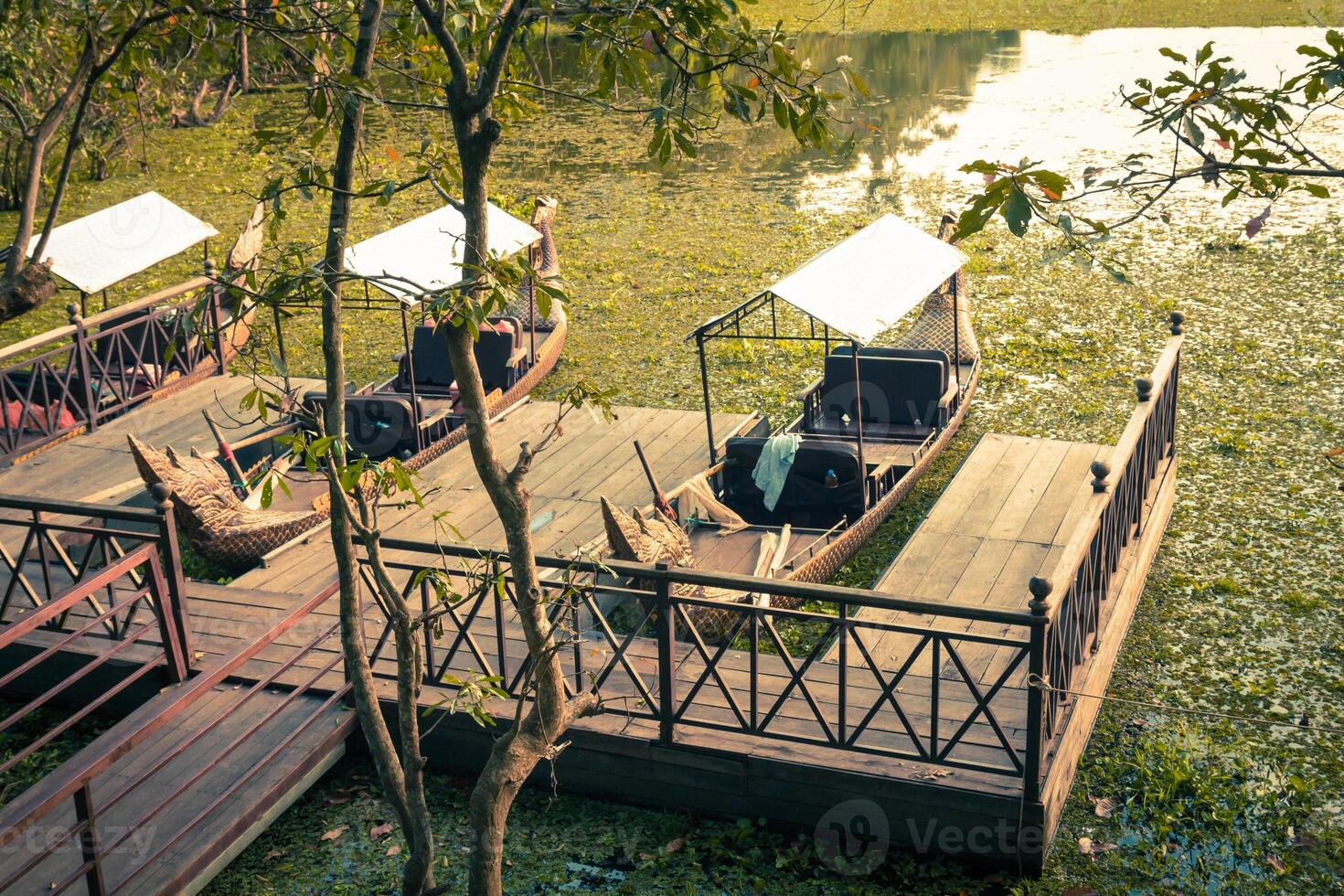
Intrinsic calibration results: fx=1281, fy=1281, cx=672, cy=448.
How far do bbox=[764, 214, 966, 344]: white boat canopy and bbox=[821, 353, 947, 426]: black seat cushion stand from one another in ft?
3.09

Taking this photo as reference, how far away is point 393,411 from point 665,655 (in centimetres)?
506

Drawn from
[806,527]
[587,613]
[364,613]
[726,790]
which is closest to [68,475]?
[364,613]

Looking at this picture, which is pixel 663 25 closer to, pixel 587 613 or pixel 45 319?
pixel 587 613

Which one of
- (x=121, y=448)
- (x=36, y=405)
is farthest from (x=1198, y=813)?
(x=36, y=405)

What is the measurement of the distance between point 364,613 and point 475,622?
0.66 meters

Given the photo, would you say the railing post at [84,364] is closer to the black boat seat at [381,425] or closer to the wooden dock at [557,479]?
the black boat seat at [381,425]

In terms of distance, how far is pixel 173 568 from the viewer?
7070mm

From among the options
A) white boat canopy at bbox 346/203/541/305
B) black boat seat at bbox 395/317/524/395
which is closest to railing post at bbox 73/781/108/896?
white boat canopy at bbox 346/203/541/305

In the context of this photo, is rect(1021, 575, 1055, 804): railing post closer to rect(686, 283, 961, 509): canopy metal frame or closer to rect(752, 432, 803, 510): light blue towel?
rect(686, 283, 961, 509): canopy metal frame

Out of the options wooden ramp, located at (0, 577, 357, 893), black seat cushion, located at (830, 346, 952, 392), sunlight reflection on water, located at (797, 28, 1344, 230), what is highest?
sunlight reflection on water, located at (797, 28, 1344, 230)

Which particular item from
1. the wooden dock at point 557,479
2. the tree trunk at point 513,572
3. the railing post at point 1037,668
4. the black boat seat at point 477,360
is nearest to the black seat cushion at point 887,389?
the wooden dock at point 557,479

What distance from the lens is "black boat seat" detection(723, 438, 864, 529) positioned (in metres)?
9.17

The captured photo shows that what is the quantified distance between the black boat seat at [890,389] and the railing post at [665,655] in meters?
4.69

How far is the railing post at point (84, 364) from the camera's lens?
441 inches
